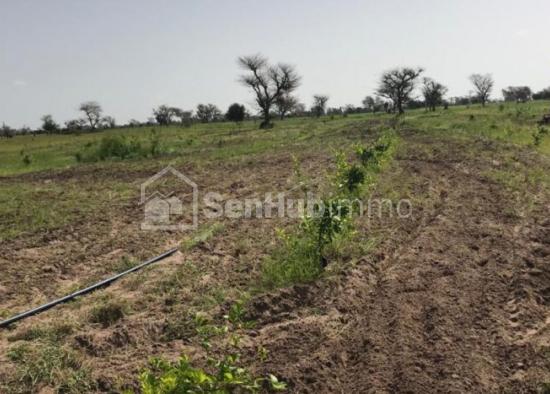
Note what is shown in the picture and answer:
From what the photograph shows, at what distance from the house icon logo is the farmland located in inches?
13.1

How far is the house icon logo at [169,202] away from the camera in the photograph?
29.4ft

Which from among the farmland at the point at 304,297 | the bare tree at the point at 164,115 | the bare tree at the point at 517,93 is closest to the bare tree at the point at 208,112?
the bare tree at the point at 164,115

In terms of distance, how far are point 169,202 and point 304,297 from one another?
622cm

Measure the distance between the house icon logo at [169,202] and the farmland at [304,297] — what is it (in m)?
0.33

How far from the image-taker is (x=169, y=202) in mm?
10797

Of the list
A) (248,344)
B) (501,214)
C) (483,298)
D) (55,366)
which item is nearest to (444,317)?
(483,298)

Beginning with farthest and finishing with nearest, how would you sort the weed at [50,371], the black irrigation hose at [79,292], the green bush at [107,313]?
the black irrigation hose at [79,292] → the green bush at [107,313] → the weed at [50,371]

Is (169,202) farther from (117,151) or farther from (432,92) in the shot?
(432,92)

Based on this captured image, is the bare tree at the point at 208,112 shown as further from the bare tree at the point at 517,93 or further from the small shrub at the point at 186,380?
the small shrub at the point at 186,380

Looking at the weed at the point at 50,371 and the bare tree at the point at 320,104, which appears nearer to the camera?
the weed at the point at 50,371

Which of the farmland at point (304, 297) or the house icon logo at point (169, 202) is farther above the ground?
the house icon logo at point (169, 202)

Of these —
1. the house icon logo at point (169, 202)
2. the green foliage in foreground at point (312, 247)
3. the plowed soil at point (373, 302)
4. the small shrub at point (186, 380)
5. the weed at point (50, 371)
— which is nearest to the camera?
the small shrub at point (186, 380)

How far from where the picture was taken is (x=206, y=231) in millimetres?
8281

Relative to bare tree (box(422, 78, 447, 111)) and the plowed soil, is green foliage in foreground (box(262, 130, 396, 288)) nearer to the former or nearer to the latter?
the plowed soil
